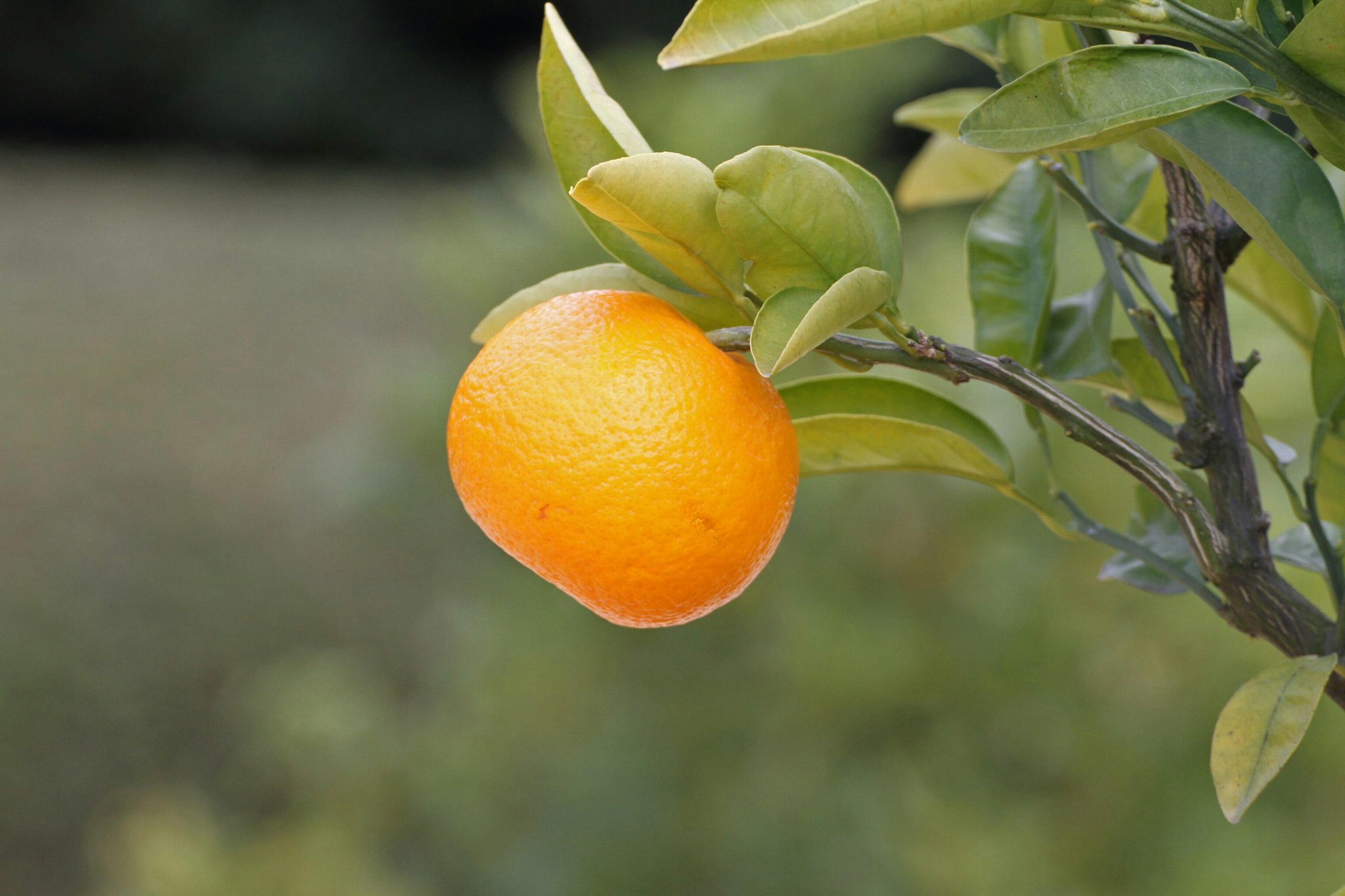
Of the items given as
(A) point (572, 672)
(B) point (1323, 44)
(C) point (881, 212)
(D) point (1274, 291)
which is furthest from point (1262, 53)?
(A) point (572, 672)

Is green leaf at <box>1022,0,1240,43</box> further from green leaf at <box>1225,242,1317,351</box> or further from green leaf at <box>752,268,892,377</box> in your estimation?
green leaf at <box>1225,242,1317,351</box>

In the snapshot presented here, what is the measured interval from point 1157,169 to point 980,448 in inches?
5.8

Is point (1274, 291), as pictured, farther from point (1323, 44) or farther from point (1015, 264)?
point (1323, 44)

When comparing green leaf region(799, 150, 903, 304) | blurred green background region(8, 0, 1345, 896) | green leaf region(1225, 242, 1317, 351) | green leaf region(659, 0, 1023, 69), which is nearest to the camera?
green leaf region(659, 0, 1023, 69)

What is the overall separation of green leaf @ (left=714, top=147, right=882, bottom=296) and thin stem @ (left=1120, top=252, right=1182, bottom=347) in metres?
0.10

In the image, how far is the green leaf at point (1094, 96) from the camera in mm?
249

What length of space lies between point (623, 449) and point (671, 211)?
7 cm

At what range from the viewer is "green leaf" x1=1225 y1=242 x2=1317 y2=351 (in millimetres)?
433

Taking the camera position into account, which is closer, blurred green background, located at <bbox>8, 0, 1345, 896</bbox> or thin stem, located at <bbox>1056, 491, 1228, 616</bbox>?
thin stem, located at <bbox>1056, 491, 1228, 616</bbox>

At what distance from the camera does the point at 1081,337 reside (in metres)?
0.40

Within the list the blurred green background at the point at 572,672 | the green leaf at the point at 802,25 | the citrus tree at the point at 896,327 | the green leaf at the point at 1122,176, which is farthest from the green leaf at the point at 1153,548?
the blurred green background at the point at 572,672

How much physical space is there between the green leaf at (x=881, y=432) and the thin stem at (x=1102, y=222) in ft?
0.26

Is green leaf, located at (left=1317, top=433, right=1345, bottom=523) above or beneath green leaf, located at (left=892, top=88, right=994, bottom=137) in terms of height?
beneath

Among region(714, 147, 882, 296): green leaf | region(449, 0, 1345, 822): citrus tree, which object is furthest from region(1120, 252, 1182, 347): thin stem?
region(714, 147, 882, 296): green leaf
